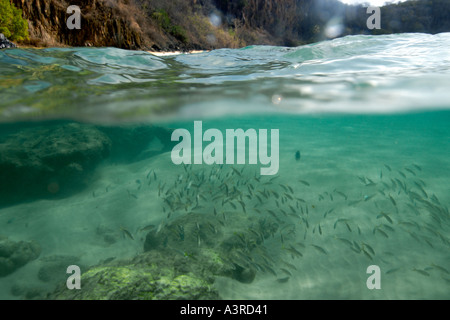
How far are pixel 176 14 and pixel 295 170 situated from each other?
123 feet

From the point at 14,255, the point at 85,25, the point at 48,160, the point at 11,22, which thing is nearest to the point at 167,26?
the point at 85,25

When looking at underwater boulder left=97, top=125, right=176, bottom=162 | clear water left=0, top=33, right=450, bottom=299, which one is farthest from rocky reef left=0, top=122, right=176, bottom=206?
underwater boulder left=97, top=125, right=176, bottom=162

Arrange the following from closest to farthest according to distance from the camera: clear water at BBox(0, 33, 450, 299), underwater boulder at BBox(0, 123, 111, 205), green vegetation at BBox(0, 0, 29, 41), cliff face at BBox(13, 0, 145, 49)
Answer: clear water at BBox(0, 33, 450, 299), underwater boulder at BBox(0, 123, 111, 205), green vegetation at BBox(0, 0, 29, 41), cliff face at BBox(13, 0, 145, 49)

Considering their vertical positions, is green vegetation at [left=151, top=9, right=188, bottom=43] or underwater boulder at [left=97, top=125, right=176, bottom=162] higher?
green vegetation at [left=151, top=9, right=188, bottom=43]

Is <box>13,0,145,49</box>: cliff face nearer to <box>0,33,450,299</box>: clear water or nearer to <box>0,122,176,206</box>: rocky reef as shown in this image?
<box>0,33,450,299</box>: clear water

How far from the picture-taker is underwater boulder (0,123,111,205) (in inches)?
348

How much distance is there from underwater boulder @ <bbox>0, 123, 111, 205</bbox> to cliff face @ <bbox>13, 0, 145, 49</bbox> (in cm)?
1482

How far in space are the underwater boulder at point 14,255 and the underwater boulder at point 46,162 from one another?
11.4 ft

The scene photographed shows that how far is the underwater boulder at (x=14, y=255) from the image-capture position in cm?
575

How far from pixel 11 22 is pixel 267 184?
1912 cm

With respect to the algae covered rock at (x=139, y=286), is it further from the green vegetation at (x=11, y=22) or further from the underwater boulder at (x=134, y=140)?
the green vegetation at (x=11, y=22)

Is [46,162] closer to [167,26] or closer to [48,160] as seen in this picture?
[48,160]

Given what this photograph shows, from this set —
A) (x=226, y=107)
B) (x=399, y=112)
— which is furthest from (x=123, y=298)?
(x=399, y=112)

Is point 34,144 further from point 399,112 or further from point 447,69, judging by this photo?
point 399,112
